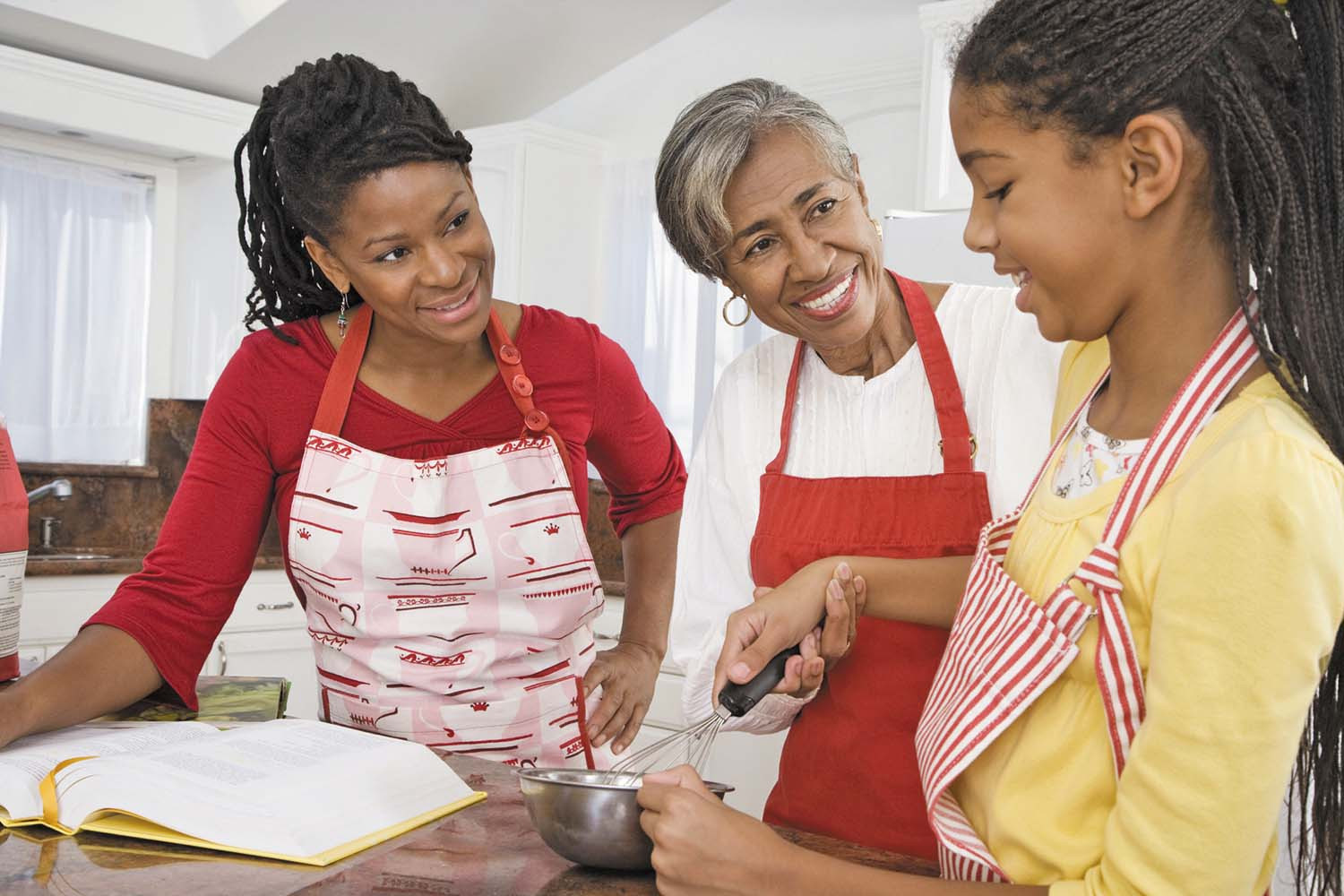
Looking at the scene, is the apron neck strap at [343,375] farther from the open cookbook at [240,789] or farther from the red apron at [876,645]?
the red apron at [876,645]

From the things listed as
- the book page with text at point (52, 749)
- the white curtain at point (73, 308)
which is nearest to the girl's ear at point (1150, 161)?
the book page with text at point (52, 749)

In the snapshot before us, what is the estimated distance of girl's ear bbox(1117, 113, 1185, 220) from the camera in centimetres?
75

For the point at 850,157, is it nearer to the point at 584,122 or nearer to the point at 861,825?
the point at 861,825

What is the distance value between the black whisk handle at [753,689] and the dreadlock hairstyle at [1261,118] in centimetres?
47

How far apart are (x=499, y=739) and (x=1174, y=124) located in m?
1.10

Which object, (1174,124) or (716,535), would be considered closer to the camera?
(1174,124)

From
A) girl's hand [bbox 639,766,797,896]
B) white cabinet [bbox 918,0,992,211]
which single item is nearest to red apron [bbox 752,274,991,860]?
girl's hand [bbox 639,766,797,896]

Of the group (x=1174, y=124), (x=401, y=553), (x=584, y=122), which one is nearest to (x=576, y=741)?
(x=401, y=553)

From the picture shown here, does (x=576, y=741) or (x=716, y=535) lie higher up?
(x=716, y=535)

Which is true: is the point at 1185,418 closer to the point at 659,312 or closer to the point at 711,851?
the point at 711,851

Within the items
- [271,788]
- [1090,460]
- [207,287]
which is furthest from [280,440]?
[207,287]

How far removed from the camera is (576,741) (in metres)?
1.59

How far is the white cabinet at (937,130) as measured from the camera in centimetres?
330

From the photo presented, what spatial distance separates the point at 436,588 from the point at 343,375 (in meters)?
0.30
